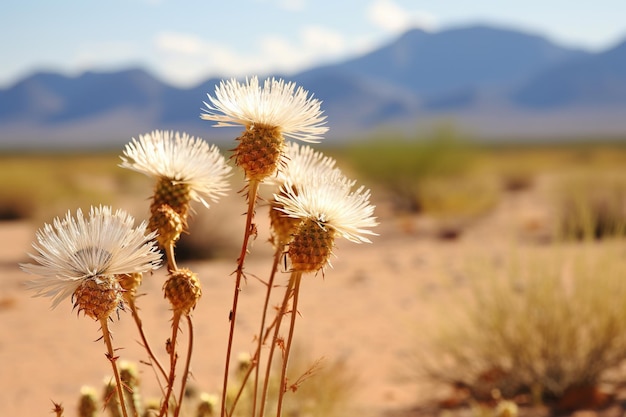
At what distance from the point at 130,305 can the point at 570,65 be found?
19927cm

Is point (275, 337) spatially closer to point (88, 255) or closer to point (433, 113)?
point (88, 255)

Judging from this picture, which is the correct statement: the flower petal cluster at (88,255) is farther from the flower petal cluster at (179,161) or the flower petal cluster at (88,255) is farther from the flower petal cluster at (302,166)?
the flower petal cluster at (302,166)

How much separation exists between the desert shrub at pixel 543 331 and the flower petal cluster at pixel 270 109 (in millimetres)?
3262

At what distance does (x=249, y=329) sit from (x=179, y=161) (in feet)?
18.6

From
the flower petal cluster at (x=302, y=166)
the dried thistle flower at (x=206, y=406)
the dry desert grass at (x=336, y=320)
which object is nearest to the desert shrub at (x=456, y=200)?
the dry desert grass at (x=336, y=320)

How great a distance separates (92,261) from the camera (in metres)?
1.33

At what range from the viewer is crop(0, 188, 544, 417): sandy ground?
5504 millimetres

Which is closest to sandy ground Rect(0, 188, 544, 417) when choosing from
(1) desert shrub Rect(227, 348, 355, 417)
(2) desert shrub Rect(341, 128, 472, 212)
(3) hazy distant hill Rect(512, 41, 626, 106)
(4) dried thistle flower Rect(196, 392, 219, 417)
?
(1) desert shrub Rect(227, 348, 355, 417)

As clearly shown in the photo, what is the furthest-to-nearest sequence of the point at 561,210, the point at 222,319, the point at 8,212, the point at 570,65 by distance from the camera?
the point at 570,65
the point at 8,212
the point at 561,210
the point at 222,319

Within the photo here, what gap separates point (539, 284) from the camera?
4598 mm

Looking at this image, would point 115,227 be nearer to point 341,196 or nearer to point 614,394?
point 341,196

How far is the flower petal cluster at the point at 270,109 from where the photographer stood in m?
1.50

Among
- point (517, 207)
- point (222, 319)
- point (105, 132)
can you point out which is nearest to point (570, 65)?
point (105, 132)

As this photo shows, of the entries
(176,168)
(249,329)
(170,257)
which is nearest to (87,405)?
(170,257)
